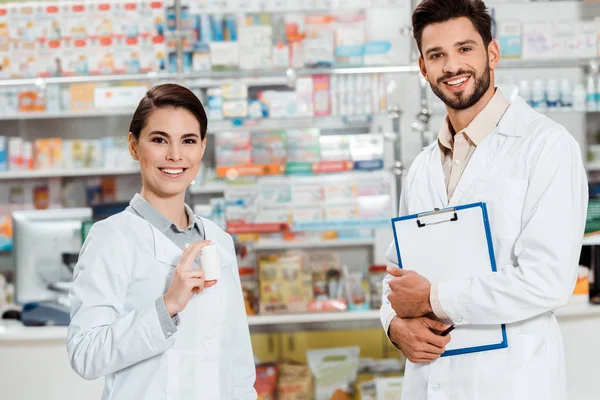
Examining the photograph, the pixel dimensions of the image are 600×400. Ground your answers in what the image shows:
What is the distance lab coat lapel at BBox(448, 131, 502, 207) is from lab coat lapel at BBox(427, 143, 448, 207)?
0.05 meters

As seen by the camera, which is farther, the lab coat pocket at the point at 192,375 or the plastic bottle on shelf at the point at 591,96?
the plastic bottle on shelf at the point at 591,96

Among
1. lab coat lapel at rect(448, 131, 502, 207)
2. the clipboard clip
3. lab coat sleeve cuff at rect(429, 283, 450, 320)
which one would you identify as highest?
lab coat lapel at rect(448, 131, 502, 207)

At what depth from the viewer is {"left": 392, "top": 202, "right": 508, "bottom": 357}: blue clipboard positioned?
1641 mm

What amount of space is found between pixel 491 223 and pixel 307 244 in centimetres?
213

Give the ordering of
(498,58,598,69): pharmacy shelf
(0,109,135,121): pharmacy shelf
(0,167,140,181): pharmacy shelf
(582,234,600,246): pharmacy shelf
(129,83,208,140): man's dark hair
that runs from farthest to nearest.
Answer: (0,167,140,181): pharmacy shelf < (0,109,135,121): pharmacy shelf < (498,58,598,69): pharmacy shelf < (582,234,600,246): pharmacy shelf < (129,83,208,140): man's dark hair

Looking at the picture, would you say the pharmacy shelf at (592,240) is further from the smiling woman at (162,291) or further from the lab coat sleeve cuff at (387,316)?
the smiling woman at (162,291)

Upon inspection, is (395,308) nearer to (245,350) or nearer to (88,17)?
(245,350)

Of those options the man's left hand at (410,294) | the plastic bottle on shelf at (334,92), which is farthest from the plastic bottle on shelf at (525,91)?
the man's left hand at (410,294)

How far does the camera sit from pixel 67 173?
4160 millimetres

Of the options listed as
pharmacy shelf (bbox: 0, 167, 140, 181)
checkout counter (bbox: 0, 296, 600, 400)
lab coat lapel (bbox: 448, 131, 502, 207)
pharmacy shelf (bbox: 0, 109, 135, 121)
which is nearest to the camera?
lab coat lapel (bbox: 448, 131, 502, 207)

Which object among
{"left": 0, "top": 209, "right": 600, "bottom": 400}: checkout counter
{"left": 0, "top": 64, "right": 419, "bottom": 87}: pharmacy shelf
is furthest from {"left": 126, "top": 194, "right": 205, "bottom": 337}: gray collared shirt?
{"left": 0, "top": 64, "right": 419, "bottom": 87}: pharmacy shelf

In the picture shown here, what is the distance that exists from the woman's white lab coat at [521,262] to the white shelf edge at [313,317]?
5.81ft

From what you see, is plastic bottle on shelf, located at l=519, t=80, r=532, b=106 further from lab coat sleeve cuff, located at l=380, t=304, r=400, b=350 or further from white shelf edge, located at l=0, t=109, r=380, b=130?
lab coat sleeve cuff, located at l=380, t=304, r=400, b=350

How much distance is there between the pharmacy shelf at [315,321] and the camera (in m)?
3.54
